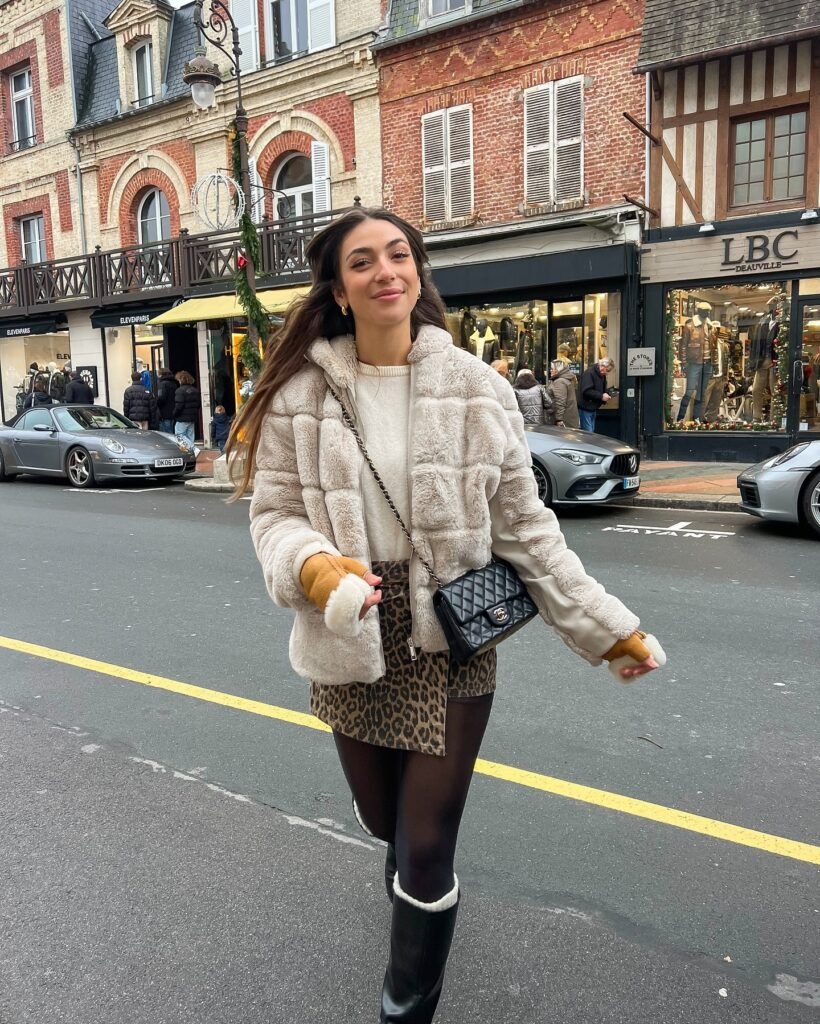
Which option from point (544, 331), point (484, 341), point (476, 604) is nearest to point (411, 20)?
point (484, 341)

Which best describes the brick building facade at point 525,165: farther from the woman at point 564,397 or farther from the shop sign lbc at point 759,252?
the shop sign lbc at point 759,252

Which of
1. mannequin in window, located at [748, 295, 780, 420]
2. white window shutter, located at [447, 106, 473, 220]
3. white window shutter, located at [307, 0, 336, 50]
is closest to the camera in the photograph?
mannequin in window, located at [748, 295, 780, 420]

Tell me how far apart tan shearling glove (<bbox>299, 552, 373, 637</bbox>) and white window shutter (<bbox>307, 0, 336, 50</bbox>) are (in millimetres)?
17840

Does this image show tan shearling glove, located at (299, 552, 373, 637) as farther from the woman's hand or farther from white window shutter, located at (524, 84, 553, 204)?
white window shutter, located at (524, 84, 553, 204)

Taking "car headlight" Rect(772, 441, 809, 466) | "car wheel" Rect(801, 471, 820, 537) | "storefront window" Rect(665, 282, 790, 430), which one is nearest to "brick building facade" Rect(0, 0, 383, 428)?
"storefront window" Rect(665, 282, 790, 430)

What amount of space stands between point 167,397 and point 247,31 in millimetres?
8068

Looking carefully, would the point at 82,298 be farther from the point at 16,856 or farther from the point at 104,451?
the point at 16,856

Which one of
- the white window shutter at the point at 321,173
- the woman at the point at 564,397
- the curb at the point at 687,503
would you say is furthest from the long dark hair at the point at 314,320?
the white window shutter at the point at 321,173

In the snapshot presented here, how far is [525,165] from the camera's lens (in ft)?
48.5

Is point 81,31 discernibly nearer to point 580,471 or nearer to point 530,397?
point 530,397

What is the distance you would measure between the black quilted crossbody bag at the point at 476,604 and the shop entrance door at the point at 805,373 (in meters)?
12.8

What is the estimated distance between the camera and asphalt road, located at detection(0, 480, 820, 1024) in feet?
7.16

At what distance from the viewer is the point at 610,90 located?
45.2 feet

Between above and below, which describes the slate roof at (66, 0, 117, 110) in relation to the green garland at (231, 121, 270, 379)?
above
